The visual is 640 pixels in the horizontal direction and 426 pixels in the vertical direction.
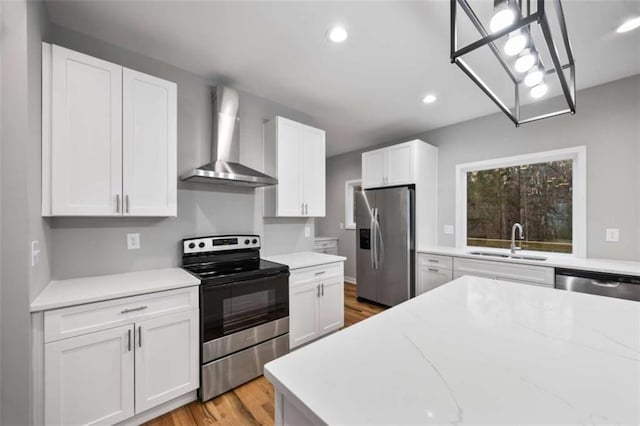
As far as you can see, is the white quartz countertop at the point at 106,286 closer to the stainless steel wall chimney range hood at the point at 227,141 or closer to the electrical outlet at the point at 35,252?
the electrical outlet at the point at 35,252

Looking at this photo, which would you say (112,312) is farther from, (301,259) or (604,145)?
(604,145)

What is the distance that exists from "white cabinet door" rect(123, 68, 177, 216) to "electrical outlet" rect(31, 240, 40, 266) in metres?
0.46

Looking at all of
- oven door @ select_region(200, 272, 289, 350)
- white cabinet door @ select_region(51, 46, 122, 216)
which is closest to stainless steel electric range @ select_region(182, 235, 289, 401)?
oven door @ select_region(200, 272, 289, 350)

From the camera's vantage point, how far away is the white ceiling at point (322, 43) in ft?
5.53

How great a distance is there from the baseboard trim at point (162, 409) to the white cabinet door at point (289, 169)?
5.33 feet

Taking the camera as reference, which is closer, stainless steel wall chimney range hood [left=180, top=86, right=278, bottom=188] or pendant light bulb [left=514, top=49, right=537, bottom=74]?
pendant light bulb [left=514, top=49, right=537, bottom=74]

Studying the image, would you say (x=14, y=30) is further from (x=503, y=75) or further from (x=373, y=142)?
(x=373, y=142)

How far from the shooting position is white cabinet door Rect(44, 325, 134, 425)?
1.41 meters

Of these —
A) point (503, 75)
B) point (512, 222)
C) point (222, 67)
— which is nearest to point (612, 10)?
point (503, 75)

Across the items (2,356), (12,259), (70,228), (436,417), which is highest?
(70,228)

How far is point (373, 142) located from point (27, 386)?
15.2 feet

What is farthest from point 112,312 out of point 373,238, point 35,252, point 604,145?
point 604,145

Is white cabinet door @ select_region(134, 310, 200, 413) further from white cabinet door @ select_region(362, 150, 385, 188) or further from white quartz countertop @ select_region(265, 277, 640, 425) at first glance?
white cabinet door @ select_region(362, 150, 385, 188)

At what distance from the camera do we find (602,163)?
2.63 metres
